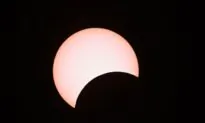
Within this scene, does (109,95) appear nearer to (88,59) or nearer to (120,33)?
(88,59)

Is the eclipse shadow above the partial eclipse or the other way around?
the other way around

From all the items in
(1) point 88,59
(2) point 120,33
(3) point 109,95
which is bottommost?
(3) point 109,95

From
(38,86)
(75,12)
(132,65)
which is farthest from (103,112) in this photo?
(75,12)

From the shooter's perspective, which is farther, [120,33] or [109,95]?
[120,33]

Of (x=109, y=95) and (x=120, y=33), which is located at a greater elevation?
(x=120, y=33)

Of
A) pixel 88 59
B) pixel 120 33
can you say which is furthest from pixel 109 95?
pixel 120 33
